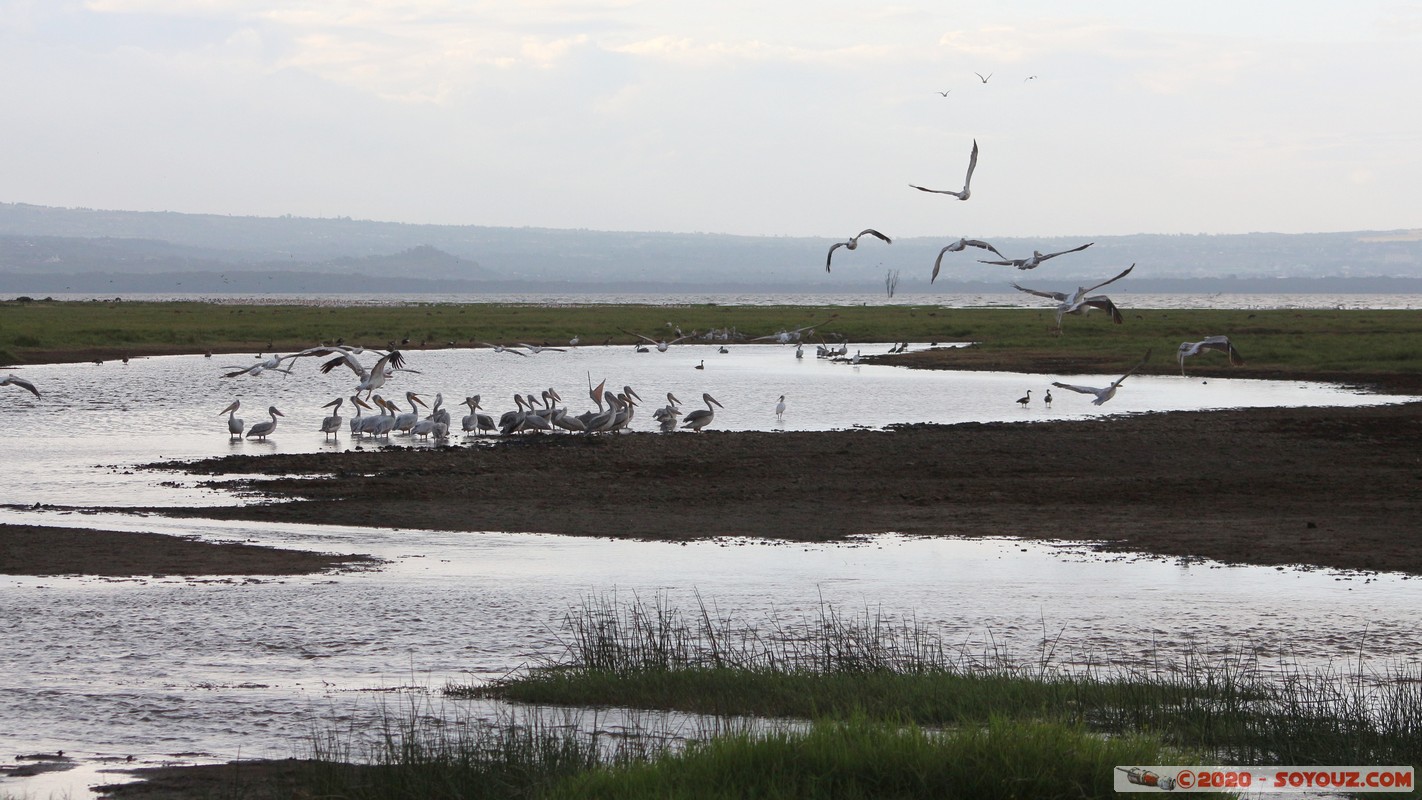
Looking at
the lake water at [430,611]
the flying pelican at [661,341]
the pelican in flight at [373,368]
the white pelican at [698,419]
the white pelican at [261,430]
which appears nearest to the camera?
the lake water at [430,611]

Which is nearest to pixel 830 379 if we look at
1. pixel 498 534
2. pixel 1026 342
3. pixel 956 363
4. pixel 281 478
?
pixel 956 363

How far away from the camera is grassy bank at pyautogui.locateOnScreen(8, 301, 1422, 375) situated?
44.5 metres

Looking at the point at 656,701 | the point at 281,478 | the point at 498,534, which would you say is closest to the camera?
the point at 656,701

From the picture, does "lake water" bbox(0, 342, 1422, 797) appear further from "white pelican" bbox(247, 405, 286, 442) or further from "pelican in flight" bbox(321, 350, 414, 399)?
"white pelican" bbox(247, 405, 286, 442)

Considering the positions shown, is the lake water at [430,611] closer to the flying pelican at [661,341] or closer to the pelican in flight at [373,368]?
the pelican in flight at [373,368]

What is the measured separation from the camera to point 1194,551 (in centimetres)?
1444

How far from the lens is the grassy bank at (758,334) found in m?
44.5

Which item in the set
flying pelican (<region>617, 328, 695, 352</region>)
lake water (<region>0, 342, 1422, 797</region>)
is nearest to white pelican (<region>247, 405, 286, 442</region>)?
lake water (<region>0, 342, 1422, 797</region>)

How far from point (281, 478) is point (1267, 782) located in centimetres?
1509

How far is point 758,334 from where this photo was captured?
6788 centimetres

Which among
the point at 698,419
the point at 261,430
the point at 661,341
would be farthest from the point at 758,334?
the point at 261,430

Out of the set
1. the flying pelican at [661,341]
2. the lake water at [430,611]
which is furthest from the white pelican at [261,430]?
the flying pelican at [661,341]

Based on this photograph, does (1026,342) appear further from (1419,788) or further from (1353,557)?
(1419,788)

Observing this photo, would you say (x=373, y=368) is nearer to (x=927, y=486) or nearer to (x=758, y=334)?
(x=927, y=486)
